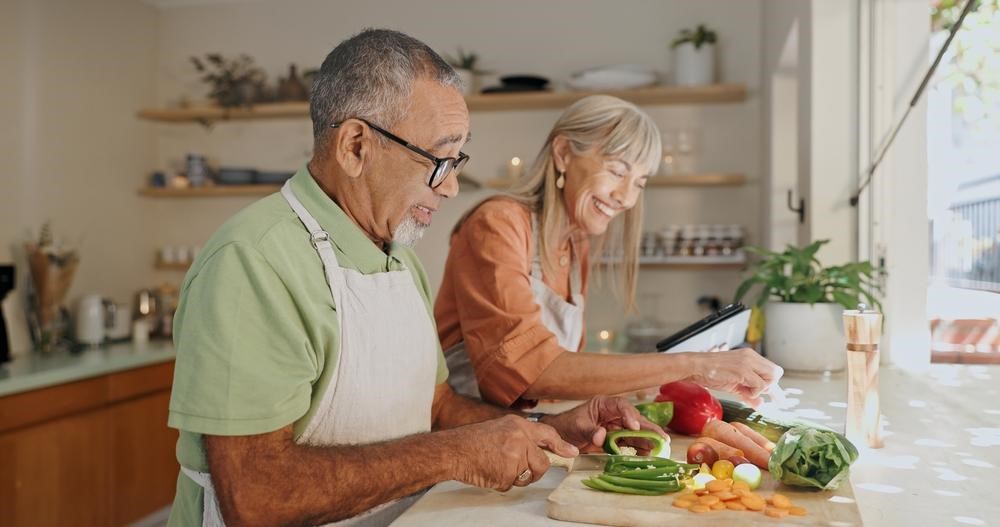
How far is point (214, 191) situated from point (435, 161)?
3.42 metres

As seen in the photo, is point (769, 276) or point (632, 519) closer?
point (632, 519)

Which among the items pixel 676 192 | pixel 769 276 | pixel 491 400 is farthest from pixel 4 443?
pixel 676 192

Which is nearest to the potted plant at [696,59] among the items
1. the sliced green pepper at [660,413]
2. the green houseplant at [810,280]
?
the green houseplant at [810,280]

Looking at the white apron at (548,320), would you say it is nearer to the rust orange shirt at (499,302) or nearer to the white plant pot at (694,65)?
the rust orange shirt at (499,302)

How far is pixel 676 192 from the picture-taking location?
13.2 feet

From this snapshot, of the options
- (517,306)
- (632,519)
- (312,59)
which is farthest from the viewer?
(312,59)

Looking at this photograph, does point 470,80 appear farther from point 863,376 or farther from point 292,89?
point 863,376

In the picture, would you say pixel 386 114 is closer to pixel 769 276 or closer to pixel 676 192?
pixel 769 276

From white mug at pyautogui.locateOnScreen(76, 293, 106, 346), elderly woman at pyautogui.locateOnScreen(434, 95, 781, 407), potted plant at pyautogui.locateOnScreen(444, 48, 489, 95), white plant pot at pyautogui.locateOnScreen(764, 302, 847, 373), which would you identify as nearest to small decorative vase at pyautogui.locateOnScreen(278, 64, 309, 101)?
potted plant at pyautogui.locateOnScreen(444, 48, 489, 95)

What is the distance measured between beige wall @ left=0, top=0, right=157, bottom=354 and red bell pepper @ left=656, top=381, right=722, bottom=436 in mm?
3241

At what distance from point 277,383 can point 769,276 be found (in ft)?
4.94

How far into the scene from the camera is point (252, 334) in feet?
3.25

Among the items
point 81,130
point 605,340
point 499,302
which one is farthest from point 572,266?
point 81,130

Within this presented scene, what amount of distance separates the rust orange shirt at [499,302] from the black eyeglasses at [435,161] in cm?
34
